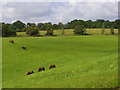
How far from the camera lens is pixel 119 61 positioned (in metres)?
19.6

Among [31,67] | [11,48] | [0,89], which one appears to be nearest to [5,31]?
[11,48]

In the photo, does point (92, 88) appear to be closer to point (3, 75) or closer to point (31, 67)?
point (3, 75)

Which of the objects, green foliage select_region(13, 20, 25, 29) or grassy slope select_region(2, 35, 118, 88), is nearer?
grassy slope select_region(2, 35, 118, 88)

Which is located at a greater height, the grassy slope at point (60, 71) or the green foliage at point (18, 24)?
the green foliage at point (18, 24)

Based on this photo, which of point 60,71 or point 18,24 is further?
point 18,24

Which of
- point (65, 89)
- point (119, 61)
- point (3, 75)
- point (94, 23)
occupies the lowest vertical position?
point (3, 75)

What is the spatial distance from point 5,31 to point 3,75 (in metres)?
103

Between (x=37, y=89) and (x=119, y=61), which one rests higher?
(x=119, y=61)

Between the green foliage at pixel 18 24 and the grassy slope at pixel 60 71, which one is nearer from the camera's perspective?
the grassy slope at pixel 60 71

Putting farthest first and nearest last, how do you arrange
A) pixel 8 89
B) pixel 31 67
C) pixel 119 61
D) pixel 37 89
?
pixel 31 67 < pixel 119 61 < pixel 8 89 < pixel 37 89

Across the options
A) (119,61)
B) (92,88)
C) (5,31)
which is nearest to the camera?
(92,88)

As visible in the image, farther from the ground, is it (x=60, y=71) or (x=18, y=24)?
(x=18, y=24)

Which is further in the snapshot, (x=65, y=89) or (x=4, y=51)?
(x=4, y=51)

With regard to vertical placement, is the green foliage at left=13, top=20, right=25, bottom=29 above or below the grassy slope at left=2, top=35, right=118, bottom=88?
above
